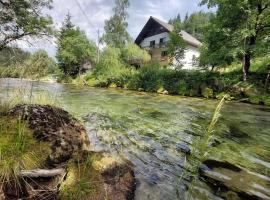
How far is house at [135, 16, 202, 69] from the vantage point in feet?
123

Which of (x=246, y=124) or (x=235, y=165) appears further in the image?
(x=246, y=124)

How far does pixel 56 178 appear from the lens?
107 inches

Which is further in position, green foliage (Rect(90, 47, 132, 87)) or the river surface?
green foliage (Rect(90, 47, 132, 87))

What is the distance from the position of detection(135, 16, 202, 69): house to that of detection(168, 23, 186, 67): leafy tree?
483 centimetres

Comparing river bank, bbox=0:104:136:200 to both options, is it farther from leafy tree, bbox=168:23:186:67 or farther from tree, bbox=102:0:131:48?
tree, bbox=102:0:131:48

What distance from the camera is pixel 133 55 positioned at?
35188mm

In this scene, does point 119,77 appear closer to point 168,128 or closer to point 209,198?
point 168,128

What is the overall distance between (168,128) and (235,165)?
294 cm

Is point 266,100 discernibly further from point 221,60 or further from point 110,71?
point 110,71

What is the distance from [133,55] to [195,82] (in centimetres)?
1638

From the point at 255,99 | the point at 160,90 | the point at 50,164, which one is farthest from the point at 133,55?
the point at 50,164

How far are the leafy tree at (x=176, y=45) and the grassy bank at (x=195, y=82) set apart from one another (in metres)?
4.32

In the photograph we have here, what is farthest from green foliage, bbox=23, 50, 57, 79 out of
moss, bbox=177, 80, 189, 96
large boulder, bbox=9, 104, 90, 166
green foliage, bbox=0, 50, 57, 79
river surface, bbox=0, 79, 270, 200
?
moss, bbox=177, 80, 189, 96

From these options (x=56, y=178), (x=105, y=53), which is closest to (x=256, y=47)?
(x=56, y=178)
